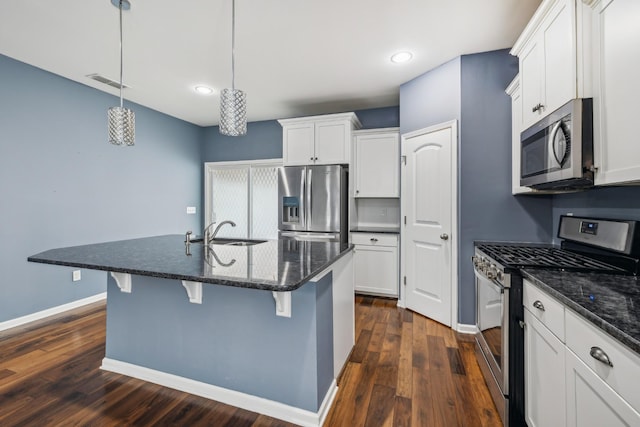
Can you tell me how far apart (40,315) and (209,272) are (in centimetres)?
308

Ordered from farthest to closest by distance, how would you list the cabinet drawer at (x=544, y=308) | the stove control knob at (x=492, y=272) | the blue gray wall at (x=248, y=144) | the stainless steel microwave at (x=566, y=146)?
the blue gray wall at (x=248, y=144)
the stove control knob at (x=492, y=272)
the stainless steel microwave at (x=566, y=146)
the cabinet drawer at (x=544, y=308)

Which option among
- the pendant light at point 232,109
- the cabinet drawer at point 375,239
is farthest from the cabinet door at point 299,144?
the pendant light at point 232,109

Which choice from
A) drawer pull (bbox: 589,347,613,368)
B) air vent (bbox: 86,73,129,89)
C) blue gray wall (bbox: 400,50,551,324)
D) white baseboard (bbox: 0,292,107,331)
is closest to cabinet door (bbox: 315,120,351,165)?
blue gray wall (bbox: 400,50,551,324)

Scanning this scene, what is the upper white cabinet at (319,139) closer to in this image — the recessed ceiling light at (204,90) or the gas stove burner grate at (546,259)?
the recessed ceiling light at (204,90)

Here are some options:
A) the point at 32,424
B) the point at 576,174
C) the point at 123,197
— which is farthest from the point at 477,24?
the point at 123,197

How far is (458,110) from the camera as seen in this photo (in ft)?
9.05

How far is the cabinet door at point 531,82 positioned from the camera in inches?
71.3

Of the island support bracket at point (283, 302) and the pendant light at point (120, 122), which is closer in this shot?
the island support bracket at point (283, 302)

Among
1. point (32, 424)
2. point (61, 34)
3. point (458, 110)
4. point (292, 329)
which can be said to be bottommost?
point (32, 424)

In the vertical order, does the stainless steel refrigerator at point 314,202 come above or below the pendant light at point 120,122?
below

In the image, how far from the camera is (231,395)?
68.9 inches

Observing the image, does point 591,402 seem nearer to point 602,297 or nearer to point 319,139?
point 602,297

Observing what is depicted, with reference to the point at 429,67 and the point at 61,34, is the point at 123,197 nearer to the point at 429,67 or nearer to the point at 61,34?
the point at 61,34

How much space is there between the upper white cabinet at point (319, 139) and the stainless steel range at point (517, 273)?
93.3 inches
